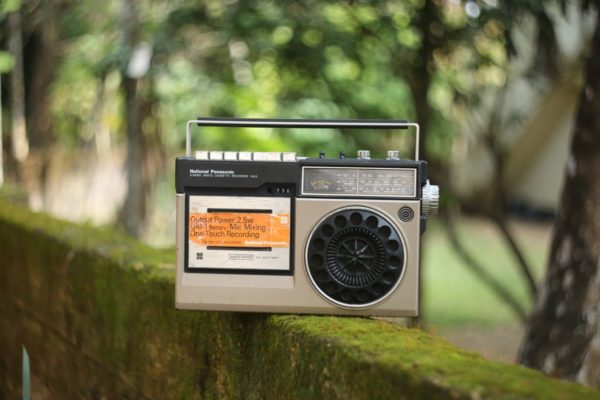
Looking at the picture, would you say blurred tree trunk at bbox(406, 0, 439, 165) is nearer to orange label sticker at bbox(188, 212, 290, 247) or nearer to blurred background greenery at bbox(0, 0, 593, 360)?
blurred background greenery at bbox(0, 0, 593, 360)

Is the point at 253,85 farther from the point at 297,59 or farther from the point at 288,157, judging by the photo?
the point at 288,157

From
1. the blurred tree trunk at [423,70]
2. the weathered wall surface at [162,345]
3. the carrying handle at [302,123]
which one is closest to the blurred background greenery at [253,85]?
the blurred tree trunk at [423,70]

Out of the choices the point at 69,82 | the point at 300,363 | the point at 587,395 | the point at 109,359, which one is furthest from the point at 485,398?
the point at 69,82

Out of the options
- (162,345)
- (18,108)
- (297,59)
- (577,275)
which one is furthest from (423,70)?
(18,108)

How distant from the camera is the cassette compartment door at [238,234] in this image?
2762 millimetres

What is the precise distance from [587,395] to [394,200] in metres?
0.94

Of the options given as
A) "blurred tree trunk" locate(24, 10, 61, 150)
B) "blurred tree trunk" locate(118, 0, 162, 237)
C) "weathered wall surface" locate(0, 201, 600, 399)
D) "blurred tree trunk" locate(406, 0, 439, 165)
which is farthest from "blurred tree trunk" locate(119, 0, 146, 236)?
"blurred tree trunk" locate(24, 10, 61, 150)

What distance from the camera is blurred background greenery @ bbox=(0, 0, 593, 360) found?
7211 millimetres

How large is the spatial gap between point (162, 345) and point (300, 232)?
103 centimetres

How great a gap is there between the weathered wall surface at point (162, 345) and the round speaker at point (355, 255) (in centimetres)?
9

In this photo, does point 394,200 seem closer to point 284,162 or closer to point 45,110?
point 284,162

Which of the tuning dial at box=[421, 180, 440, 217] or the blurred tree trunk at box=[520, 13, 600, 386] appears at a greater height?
the tuning dial at box=[421, 180, 440, 217]

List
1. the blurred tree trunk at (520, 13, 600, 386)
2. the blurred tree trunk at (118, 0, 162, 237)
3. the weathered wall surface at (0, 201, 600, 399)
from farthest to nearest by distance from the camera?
the blurred tree trunk at (118, 0, 162, 237), the blurred tree trunk at (520, 13, 600, 386), the weathered wall surface at (0, 201, 600, 399)

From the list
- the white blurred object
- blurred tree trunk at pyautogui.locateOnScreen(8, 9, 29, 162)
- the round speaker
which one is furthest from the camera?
blurred tree trunk at pyautogui.locateOnScreen(8, 9, 29, 162)
